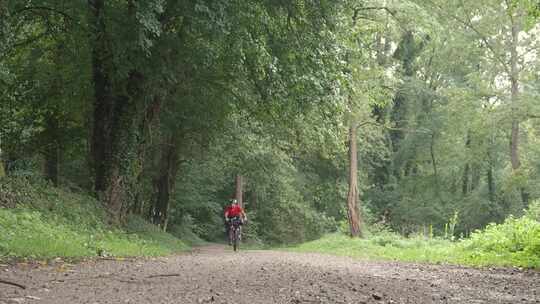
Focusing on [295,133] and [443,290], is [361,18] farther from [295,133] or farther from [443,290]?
[443,290]

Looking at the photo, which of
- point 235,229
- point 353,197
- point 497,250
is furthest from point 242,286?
point 353,197

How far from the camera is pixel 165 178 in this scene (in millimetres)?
28562

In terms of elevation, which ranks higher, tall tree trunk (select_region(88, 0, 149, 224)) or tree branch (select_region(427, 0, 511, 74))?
tree branch (select_region(427, 0, 511, 74))

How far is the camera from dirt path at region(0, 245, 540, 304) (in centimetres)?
648

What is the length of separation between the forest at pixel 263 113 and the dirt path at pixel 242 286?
2.27 m

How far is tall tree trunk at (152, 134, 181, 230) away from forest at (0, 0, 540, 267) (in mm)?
90

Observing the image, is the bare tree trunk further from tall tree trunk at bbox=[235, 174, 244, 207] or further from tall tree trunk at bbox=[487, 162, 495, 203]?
tall tree trunk at bbox=[235, 174, 244, 207]

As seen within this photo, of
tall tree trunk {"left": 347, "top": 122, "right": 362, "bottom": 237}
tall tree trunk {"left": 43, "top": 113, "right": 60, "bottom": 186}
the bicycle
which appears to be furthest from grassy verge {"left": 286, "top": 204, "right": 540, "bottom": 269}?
tall tree trunk {"left": 43, "top": 113, "right": 60, "bottom": 186}

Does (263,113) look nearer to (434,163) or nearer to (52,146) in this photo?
(52,146)

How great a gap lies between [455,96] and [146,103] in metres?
23.6

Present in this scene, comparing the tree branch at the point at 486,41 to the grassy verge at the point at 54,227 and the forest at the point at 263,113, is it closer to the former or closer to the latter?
the forest at the point at 263,113

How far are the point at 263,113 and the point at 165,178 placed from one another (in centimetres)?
1072

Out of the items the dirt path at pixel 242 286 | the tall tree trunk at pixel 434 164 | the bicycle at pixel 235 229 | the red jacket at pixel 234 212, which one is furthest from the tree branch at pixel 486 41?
the dirt path at pixel 242 286

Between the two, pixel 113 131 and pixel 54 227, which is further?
pixel 113 131
